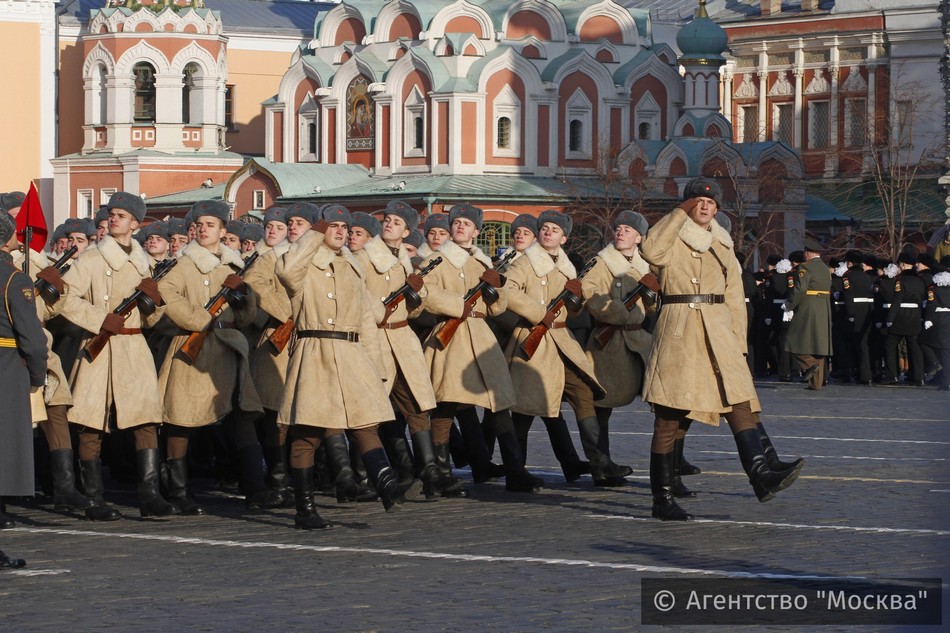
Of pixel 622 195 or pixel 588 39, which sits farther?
pixel 588 39

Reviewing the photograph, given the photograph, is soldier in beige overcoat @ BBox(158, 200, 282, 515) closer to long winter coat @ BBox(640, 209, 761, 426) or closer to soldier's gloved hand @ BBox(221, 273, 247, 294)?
soldier's gloved hand @ BBox(221, 273, 247, 294)

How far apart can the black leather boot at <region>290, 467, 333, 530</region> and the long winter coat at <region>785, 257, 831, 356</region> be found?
538 inches

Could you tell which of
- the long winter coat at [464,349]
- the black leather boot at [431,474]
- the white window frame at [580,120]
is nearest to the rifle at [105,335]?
the long winter coat at [464,349]

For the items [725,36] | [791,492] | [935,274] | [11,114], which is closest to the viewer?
[791,492]

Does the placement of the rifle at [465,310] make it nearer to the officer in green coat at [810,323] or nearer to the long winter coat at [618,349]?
the long winter coat at [618,349]

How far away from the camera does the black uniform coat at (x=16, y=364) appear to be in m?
10.4

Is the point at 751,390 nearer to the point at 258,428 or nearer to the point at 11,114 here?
the point at 258,428

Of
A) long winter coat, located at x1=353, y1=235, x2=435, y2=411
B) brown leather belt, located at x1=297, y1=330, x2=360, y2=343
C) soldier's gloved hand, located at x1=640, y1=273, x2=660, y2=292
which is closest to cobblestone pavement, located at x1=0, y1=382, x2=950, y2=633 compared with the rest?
long winter coat, located at x1=353, y1=235, x2=435, y2=411

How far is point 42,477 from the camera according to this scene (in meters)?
13.5

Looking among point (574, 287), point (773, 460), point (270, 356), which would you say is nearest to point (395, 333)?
point (270, 356)

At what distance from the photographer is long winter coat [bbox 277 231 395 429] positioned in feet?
36.8

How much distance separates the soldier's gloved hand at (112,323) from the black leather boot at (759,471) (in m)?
3.65

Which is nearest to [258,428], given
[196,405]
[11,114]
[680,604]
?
[196,405]

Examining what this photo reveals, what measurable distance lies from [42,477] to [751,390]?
4796mm
